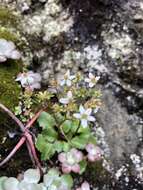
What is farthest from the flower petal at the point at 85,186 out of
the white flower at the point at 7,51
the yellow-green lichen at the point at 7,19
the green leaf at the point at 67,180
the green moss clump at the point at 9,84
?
the yellow-green lichen at the point at 7,19

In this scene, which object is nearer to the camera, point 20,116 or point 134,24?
point 20,116

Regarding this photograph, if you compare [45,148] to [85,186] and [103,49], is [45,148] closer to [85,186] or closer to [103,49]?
[85,186]

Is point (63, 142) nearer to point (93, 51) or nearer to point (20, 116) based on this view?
point (20, 116)

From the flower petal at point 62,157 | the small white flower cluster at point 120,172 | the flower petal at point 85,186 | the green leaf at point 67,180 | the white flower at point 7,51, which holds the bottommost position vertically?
the small white flower cluster at point 120,172

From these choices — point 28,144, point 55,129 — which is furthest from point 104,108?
point 28,144

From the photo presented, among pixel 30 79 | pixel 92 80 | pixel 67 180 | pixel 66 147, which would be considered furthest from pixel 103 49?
pixel 67 180

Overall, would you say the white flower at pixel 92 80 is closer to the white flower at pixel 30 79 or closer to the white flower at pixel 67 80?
the white flower at pixel 67 80
